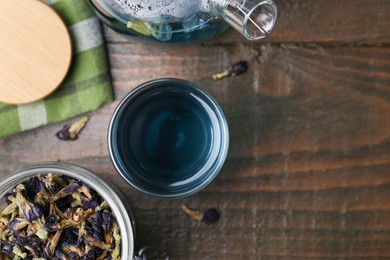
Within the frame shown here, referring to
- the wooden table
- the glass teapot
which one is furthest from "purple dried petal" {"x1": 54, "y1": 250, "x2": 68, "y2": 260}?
the glass teapot

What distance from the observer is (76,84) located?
0.77 meters

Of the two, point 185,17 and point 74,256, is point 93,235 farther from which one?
point 185,17

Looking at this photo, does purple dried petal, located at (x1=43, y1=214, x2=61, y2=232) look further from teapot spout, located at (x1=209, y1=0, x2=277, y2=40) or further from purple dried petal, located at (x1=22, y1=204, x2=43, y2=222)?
teapot spout, located at (x1=209, y1=0, x2=277, y2=40)

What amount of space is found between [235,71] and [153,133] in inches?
5.3

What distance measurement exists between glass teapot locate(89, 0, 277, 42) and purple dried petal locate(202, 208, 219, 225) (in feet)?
0.76

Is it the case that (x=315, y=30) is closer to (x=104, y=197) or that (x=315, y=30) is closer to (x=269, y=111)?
(x=269, y=111)

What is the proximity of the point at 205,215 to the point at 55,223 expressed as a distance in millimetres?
198

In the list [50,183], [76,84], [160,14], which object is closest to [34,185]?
[50,183]

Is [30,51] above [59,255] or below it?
above

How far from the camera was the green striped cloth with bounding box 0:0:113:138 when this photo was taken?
0.76 metres

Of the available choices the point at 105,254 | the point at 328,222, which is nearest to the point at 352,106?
the point at 328,222

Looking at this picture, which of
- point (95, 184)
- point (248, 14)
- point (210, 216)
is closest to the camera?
point (248, 14)

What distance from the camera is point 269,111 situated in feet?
2.56

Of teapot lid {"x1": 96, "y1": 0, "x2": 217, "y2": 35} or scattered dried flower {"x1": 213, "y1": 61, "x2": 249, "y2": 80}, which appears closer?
teapot lid {"x1": 96, "y1": 0, "x2": 217, "y2": 35}
